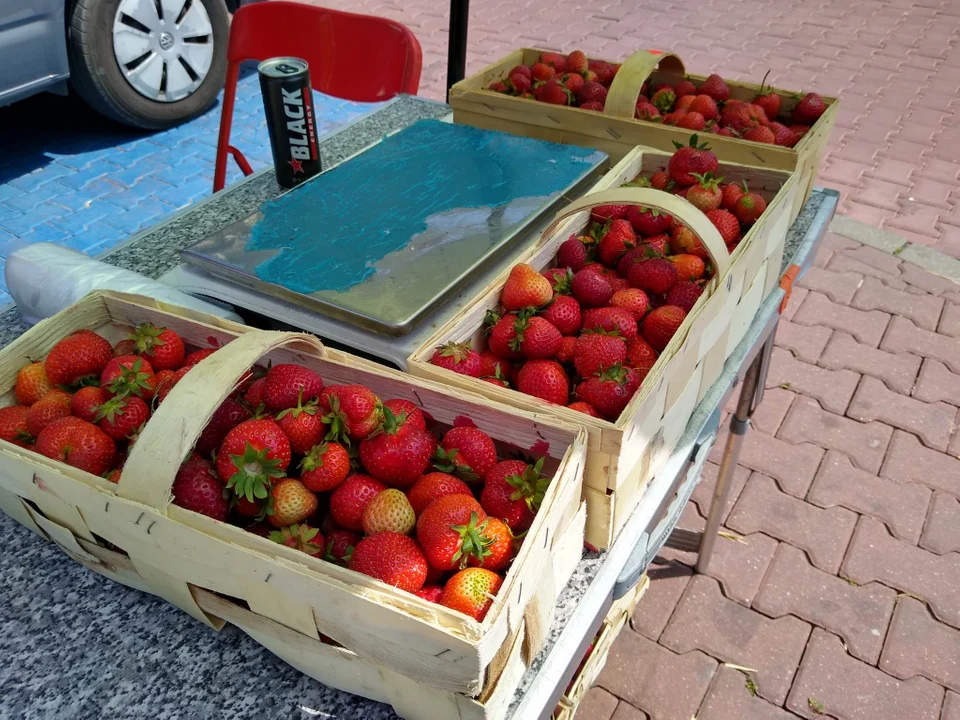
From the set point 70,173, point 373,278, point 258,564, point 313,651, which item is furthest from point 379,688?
point 70,173

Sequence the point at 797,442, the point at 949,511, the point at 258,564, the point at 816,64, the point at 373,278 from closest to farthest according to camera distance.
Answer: the point at 258,564, the point at 373,278, the point at 949,511, the point at 797,442, the point at 816,64

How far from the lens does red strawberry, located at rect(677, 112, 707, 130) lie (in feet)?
5.58

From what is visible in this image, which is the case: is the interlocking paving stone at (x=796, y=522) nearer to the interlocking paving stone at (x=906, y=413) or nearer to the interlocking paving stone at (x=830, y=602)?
the interlocking paving stone at (x=830, y=602)

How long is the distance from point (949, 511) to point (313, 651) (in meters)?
2.02

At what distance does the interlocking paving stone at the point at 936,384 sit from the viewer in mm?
2584

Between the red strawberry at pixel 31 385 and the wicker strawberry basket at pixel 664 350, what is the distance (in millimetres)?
503

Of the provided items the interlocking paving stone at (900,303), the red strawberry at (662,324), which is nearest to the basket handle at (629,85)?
the red strawberry at (662,324)

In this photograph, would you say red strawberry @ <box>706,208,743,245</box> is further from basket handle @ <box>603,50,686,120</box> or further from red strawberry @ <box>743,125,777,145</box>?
basket handle @ <box>603,50,686,120</box>

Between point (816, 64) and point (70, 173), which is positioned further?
point (816, 64)

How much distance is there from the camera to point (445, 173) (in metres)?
1.61

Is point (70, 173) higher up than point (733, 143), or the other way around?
point (733, 143)

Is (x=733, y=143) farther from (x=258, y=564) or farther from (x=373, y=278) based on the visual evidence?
(x=258, y=564)

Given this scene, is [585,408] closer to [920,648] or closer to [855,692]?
[855,692]

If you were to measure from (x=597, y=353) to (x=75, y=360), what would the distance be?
71 cm
